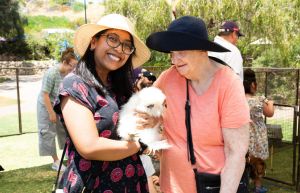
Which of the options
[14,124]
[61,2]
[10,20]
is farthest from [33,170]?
[61,2]

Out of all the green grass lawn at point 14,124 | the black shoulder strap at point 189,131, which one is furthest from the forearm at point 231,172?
the green grass lawn at point 14,124

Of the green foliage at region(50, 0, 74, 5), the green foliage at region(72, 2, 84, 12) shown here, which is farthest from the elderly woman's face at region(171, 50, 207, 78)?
the green foliage at region(72, 2, 84, 12)

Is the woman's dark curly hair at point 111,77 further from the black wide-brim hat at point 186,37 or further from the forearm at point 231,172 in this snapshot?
the forearm at point 231,172

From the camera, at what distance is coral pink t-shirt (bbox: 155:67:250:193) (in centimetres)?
172

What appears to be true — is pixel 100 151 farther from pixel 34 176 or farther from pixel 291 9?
pixel 291 9

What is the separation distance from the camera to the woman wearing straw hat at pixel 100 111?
1604mm

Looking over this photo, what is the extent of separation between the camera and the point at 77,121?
62.7 inches

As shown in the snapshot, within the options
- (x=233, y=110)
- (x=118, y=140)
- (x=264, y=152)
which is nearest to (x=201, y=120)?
(x=233, y=110)

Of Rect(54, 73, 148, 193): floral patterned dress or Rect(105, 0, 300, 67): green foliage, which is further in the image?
Rect(105, 0, 300, 67): green foliage

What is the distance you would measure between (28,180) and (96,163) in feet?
12.3

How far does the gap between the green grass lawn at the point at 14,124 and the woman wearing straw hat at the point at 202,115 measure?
23.3ft

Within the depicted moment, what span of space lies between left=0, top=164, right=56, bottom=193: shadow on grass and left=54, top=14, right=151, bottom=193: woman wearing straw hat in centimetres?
326

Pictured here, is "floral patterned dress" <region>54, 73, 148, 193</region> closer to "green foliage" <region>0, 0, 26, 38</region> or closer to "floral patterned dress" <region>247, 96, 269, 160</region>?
"floral patterned dress" <region>247, 96, 269, 160</region>

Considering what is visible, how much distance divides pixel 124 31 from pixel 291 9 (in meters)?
11.6
